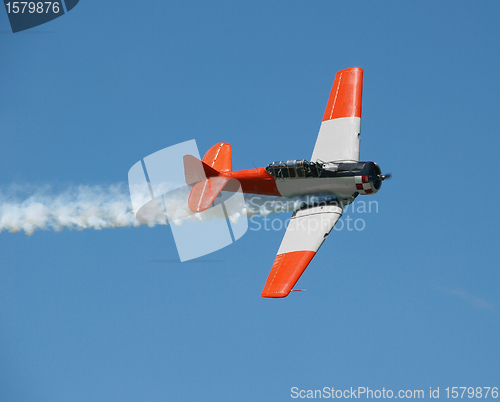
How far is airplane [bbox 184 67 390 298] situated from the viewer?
2306 cm

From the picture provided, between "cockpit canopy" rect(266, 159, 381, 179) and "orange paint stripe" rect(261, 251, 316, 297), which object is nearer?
"orange paint stripe" rect(261, 251, 316, 297)

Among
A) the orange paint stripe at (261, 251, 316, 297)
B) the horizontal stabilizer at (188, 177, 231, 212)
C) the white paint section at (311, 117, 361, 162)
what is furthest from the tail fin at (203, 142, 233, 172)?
the orange paint stripe at (261, 251, 316, 297)

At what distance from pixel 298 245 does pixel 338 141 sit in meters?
5.15

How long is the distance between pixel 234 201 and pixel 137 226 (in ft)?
13.5

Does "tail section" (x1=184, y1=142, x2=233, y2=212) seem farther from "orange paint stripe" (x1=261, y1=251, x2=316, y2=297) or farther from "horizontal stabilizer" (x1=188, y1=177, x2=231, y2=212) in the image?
"orange paint stripe" (x1=261, y1=251, x2=316, y2=297)

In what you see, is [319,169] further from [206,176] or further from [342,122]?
[206,176]

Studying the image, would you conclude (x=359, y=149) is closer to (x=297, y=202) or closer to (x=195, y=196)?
(x=297, y=202)

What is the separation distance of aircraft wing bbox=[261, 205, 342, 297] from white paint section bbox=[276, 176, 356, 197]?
618 mm

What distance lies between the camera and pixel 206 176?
2692cm

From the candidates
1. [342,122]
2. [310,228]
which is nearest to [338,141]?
[342,122]

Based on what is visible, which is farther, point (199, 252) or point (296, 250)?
point (199, 252)

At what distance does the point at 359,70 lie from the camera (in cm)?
2845

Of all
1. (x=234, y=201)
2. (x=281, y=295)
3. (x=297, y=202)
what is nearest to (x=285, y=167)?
(x=297, y=202)

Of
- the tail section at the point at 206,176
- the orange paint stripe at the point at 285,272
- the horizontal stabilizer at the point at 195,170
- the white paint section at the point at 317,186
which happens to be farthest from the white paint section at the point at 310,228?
the horizontal stabilizer at the point at 195,170
